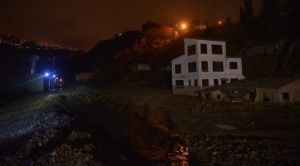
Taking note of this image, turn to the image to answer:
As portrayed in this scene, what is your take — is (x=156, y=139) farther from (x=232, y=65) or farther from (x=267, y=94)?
(x=232, y=65)

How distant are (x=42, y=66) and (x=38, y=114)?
47701 millimetres

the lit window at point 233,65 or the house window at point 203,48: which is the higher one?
the house window at point 203,48

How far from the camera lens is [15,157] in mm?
12961

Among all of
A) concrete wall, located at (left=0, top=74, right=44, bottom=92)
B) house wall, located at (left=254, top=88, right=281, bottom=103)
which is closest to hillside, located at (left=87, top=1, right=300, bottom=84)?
house wall, located at (left=254, top=88, right=281, bottom=103)

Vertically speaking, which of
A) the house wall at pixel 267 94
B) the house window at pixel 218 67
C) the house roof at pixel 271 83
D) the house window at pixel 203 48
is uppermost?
the house window at pixel 203 48

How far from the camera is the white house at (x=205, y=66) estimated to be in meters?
47.0

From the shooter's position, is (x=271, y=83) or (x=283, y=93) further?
(x=271, y=83)

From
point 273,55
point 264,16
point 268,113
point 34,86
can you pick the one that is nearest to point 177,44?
point 264,16

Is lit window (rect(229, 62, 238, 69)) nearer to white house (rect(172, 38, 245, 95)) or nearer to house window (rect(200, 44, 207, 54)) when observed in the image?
white house (rect(172, 38, 245, 95))

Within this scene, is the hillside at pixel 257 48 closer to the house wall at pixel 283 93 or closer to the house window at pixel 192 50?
the house wall at pixel 283 93

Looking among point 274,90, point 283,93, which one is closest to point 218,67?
point 274,90

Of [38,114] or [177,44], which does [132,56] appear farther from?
[38,114]

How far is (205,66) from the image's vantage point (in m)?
47.5

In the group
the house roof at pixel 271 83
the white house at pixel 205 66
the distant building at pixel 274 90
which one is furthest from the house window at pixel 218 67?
the distant building at pixel 274 90
